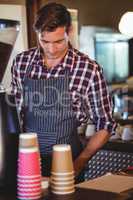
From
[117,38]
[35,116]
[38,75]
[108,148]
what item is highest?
[117,38]

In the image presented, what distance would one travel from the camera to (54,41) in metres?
1.98

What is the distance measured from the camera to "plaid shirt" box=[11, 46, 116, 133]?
6.89ft

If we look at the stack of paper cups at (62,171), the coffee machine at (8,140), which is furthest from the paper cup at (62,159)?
the coffee machine at (8,140)

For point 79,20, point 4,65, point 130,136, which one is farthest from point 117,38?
point 4,65

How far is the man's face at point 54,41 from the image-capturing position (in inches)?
77.5

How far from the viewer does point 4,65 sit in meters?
1.77

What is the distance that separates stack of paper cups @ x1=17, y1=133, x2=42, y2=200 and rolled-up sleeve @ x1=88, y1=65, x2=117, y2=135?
2.29 ft

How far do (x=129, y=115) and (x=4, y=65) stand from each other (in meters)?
2.36

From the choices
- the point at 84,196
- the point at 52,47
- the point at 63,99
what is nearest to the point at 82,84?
the point at 63,99

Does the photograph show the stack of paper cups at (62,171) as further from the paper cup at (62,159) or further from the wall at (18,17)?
the wall at (18,17)

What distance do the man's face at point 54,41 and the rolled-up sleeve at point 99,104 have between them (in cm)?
19

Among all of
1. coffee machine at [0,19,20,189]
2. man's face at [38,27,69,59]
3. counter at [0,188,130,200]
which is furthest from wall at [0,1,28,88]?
counter at [0,188,130,200]

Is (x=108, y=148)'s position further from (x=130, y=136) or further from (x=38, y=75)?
(x=38, y=75)

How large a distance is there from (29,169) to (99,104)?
746mm
